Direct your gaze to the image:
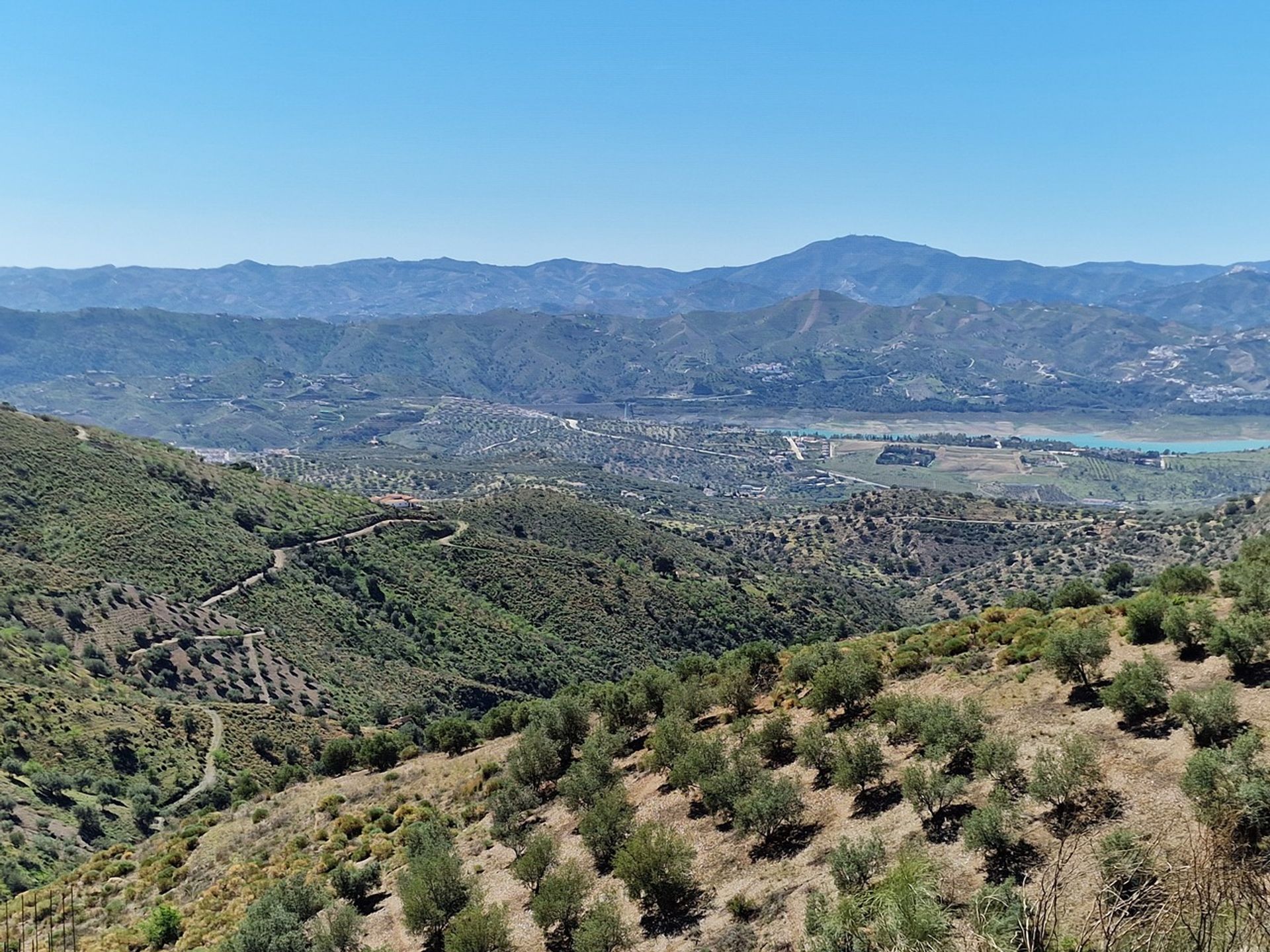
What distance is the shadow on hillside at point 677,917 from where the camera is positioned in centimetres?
1919

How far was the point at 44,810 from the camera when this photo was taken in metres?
42.9

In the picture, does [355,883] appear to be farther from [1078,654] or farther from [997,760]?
[1078,654]

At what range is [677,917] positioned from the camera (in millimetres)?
19656

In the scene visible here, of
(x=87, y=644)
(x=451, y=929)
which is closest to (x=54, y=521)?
(x=87, y=644)

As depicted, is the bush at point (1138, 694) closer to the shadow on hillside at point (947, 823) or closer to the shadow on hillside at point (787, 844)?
the shadow on hillside at point (947, 823)

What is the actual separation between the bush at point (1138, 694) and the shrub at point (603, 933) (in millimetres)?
13477

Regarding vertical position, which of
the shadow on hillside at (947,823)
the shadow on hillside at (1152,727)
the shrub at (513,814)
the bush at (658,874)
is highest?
the shadow on hillside at (1152,727)

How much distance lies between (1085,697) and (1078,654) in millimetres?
1188

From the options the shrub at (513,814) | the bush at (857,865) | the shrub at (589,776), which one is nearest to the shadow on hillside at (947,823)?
the bush at (857,865)

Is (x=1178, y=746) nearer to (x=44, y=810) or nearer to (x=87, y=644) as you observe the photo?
(x=44, y=810)

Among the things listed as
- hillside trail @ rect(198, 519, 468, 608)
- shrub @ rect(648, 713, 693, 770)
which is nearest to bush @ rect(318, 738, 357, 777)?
shrub @ rect(648, 713, 693, 770)

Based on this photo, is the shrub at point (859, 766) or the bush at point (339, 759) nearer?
the shrub at point (859, 766)

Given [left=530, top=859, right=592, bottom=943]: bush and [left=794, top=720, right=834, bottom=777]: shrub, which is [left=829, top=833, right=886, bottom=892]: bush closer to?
[left=794, top=720, right=834, bottom=777]: shrub

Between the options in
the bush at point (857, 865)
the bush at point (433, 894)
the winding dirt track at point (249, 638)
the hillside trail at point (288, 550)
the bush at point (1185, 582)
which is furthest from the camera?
the hillside trail at point (288, 550)
